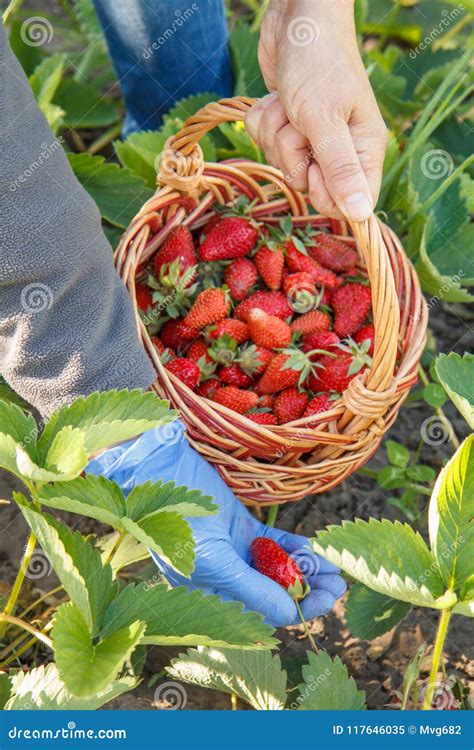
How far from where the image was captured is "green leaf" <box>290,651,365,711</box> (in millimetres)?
1028

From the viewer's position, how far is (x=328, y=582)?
1.19 m

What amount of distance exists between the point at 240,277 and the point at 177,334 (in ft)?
0.45

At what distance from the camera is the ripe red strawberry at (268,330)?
1.30 metres

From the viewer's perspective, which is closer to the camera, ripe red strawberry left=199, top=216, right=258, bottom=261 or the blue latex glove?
the blue latex glove

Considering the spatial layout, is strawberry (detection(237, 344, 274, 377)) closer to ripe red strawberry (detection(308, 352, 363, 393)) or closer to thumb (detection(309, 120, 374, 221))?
ripe red strawberry (detection(308, 352, 363, 393))

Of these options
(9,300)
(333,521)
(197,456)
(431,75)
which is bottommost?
(333,521)

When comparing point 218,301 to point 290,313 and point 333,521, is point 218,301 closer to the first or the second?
point 290,313

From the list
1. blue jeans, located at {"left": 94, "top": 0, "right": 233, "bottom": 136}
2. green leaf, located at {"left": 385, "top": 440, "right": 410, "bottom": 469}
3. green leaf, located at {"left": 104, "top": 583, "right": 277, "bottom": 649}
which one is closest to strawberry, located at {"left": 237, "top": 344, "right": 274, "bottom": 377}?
green leaf, located at {"left": 385, "top": 440, "right": 410, "bottom": 469}

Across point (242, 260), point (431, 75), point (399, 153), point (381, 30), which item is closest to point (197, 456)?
point (242, 260)

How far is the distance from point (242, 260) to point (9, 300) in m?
0.48

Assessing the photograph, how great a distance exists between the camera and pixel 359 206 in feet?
3.43

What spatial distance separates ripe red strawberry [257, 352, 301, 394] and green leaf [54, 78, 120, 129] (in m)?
0.71

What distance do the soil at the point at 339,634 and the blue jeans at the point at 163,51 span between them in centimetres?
75

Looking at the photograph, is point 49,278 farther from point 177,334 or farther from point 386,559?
point 386,559
